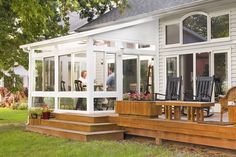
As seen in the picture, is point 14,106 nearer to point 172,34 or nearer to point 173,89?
point 172,34

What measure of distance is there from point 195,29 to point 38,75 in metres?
5.86

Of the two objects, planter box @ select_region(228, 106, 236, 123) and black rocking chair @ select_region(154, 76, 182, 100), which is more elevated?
black rocking chair @ select_region(154, 76, 182, 100)

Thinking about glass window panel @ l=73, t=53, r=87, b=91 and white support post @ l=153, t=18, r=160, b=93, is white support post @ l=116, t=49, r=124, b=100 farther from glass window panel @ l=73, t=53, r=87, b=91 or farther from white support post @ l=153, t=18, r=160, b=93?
white support post @ l=153, t=18, r=160, b=93

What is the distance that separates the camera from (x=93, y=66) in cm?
1143

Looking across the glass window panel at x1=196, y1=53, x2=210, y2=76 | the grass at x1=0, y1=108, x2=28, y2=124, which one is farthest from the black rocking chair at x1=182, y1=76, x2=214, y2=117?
the grass at x1=0, y1=108, x2=28, y2=124

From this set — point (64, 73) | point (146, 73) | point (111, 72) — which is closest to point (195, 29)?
point (146, 73)

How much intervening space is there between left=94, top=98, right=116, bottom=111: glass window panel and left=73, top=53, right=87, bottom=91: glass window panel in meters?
0.68

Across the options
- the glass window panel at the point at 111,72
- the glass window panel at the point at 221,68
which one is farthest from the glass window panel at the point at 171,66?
the glass window panel at the point at 111,72

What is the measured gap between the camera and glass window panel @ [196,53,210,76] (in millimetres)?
12102

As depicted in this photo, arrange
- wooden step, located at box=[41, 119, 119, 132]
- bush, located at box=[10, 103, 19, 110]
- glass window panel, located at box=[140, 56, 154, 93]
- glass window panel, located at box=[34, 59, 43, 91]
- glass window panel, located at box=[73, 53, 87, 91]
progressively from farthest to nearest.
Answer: bush, located at box=[10, 103, 19, 110], glass window panel, located at box=[34, 59, 43, 91], glass window panel, located at box=[140, 56, 154, 93], glass window panel, located at box=[73, 53, 87, 91], wooden step, located at box=[41, 119, 119, 132]

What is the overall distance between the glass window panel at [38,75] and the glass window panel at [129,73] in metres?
3.25

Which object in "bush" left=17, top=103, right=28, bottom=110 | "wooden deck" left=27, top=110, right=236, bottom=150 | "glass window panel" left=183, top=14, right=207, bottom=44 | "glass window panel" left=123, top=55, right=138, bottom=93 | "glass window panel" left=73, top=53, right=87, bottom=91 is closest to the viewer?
"wooden deck" left=27, top=110, right=236, bottom=150

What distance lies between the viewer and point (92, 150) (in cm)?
864

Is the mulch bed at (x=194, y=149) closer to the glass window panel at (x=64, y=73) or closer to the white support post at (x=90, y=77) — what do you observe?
the white support post at (x=90, y=77)
